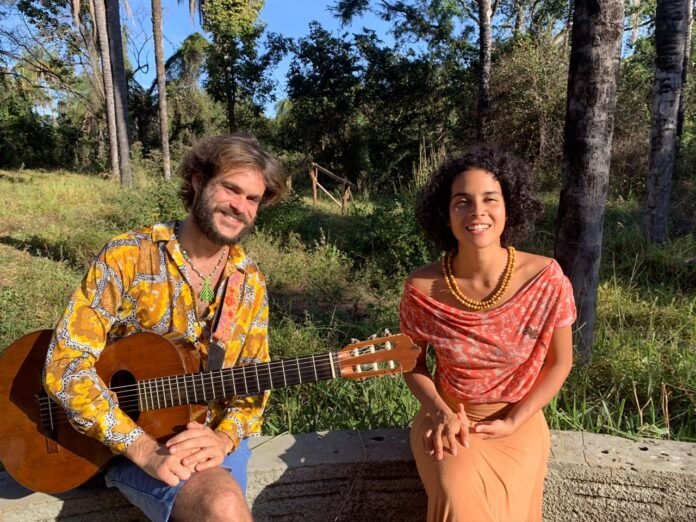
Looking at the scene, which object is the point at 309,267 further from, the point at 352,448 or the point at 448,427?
the point at 448,427

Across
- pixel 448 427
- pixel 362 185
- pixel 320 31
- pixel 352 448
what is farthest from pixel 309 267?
pixel 320 31

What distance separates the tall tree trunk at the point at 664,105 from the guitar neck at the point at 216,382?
5375 mm

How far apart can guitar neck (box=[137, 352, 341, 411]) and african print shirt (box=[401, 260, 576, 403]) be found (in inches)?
18.7

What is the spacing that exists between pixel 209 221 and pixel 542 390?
1.43m

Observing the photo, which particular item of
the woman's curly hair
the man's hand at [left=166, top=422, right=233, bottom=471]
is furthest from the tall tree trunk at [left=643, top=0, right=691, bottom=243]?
the man's hand at [left=166, top=422, right=233, bottom=471]

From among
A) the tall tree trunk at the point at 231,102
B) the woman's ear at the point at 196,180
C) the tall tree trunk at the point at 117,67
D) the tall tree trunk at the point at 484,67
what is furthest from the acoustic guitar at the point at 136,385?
the tall tree trunk at the point at 231,102

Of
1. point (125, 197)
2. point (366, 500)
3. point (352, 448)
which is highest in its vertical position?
point (125, 197)

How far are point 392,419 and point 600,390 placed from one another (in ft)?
4.00

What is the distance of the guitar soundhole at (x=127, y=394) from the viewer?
6.23 ft

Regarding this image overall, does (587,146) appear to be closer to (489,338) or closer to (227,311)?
(489,338)

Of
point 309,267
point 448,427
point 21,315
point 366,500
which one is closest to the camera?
point 448,427

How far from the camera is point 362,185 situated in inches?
595

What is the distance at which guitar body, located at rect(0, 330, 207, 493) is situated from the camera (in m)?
1.85

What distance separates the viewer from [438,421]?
5.80 feet
